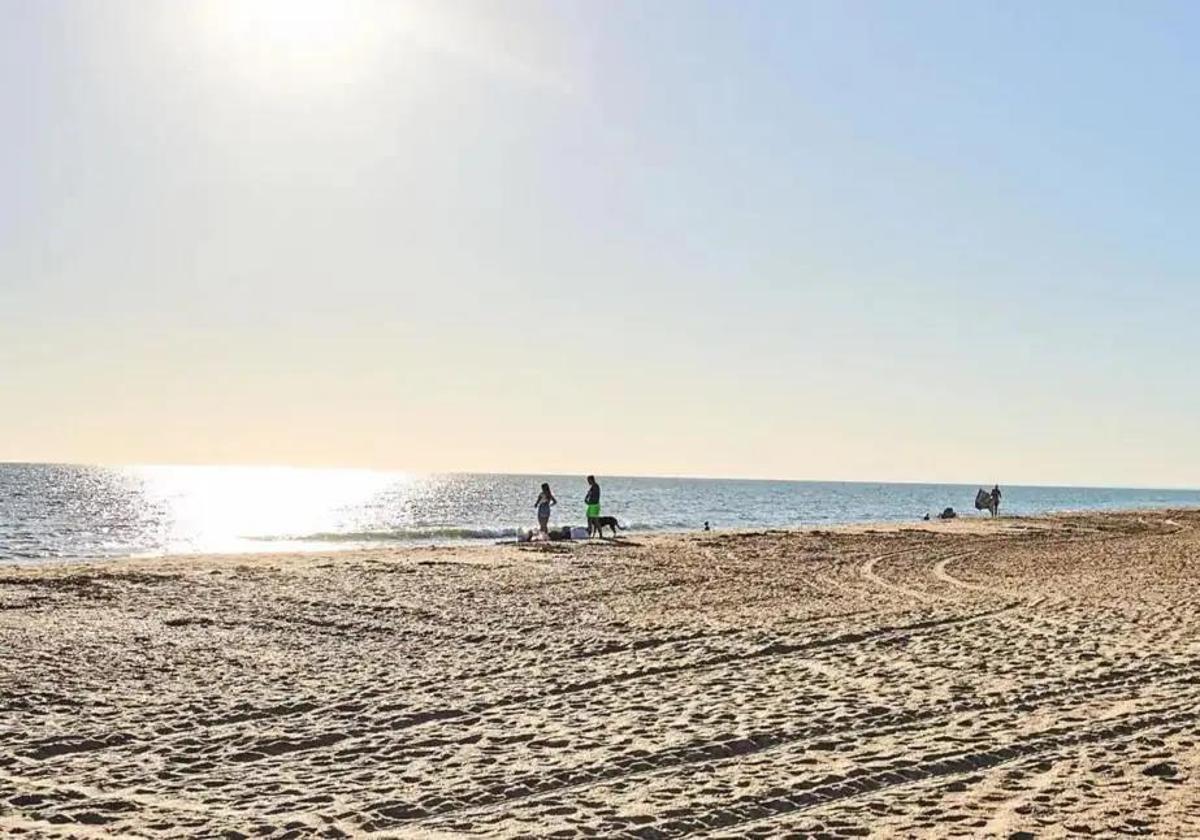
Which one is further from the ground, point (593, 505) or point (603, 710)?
point (593, 505)

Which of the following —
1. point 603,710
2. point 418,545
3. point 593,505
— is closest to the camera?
point 603,710

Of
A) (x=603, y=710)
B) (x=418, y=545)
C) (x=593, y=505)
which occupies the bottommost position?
(x=418, y=545)

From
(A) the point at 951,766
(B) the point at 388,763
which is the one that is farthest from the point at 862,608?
(B) the point at 388,763

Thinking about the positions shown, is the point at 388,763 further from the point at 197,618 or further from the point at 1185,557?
the point at 1185,557

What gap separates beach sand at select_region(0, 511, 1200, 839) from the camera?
19.9 feet

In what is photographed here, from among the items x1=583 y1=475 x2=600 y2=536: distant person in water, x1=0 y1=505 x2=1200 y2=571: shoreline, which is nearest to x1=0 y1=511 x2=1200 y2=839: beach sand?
x1=0 y1=505 x2=1200 y2=571: shoreline

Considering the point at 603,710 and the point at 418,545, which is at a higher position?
the point at 603,710

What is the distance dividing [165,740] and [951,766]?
5712 mm

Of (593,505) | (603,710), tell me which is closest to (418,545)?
(593,505)

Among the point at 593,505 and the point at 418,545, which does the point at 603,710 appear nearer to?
the point at 593,505

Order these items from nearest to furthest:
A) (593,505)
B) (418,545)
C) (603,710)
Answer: (603,710) → (593,505) → (418,545)

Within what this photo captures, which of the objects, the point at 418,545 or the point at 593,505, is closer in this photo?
the point at 593,505

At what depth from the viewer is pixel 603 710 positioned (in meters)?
8.52

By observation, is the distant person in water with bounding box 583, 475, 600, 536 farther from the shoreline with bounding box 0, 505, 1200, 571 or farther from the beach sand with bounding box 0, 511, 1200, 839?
the beach sand with bounding box 0, 511, 1200, 839
